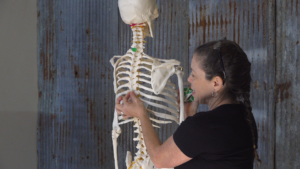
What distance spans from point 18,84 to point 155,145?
1.98 metres

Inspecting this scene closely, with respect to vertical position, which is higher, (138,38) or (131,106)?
(138,38)

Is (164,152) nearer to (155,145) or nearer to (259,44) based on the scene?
(155,145)

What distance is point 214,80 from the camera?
1105 millimetres

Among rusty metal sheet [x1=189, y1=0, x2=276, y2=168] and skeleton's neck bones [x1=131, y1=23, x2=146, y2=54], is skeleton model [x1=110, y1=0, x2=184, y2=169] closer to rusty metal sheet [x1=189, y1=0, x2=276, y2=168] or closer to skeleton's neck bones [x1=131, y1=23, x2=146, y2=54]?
skeleton's neck bones [x1=131, y1=23, x2=146, y2=54]

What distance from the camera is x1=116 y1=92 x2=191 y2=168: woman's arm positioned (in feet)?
3.42

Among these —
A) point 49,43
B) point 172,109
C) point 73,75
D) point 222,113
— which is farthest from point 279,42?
point 49,43

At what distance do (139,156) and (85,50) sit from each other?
5.64ft

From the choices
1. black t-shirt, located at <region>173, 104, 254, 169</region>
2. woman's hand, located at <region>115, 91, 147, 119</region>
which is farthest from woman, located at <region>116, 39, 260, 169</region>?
woman's hand, located at <region>115, 91, 147, 119</region>

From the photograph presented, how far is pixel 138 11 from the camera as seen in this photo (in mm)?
1420

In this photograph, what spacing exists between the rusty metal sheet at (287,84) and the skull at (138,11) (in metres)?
1.20

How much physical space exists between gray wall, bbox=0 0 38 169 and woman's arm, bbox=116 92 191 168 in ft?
5.16

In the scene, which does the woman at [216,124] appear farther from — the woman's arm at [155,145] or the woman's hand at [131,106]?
the woman's hand at [131,106]

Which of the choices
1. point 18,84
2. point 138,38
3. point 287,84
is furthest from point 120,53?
point 287,84

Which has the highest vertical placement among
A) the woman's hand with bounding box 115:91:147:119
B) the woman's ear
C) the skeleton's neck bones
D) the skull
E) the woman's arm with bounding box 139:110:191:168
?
the skull
